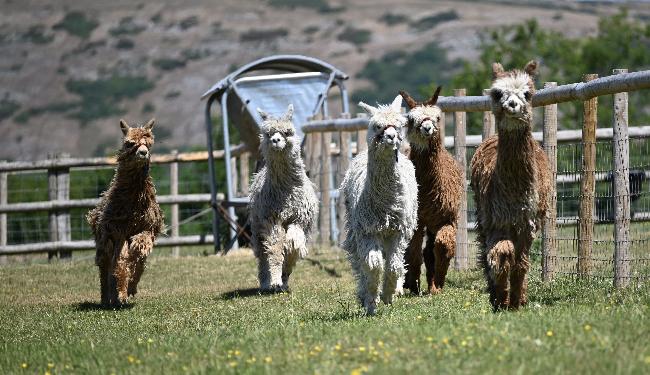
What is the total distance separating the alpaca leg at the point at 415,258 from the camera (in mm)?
11570

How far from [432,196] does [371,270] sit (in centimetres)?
213

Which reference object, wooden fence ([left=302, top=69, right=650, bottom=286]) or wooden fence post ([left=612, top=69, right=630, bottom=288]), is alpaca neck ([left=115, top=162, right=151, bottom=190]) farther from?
wooden fence post ([left=612, top=69, right=630, bottom=288])

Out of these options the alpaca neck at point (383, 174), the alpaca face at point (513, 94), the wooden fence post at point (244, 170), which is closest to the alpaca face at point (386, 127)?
the alpaca neck at point (383, 174)

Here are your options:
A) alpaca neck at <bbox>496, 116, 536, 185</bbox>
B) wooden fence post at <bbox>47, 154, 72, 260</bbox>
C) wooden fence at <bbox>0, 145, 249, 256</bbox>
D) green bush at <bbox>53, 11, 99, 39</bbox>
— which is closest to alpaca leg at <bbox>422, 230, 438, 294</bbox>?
alpaca neck at <bbox>496, 116, 536, 185</bbox>

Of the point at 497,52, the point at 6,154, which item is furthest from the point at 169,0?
the point at 497,52

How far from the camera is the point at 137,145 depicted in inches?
474

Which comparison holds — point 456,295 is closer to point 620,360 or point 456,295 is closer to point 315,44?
point 620,360

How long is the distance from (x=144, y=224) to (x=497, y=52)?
35.8 metres

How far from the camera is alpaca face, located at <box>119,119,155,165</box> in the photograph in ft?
39.4

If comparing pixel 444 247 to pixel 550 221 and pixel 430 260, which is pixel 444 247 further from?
pixel 550 221

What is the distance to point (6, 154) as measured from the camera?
88625 millimetres

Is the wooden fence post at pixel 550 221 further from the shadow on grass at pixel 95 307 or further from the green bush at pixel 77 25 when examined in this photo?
the green bush at pixel 77 25

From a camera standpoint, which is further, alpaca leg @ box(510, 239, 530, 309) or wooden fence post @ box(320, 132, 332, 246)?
wooden fence post @ box(320, 132, 332, 246)

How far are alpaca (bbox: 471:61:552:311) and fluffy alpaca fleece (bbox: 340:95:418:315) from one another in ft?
2.85
